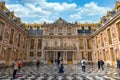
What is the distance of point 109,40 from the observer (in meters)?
20.4

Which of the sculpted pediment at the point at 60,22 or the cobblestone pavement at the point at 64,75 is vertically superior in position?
the sculpted pediment at the point at 60,22

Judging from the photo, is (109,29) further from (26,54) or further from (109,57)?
(26,54)

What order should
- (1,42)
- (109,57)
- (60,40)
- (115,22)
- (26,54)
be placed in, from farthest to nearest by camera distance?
(60,40), (26,54), (109,57), (115,22), (1,42)

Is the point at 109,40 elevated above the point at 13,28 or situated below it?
below

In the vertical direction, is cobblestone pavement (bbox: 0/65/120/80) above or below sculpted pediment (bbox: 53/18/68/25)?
below

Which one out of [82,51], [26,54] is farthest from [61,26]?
[26,54]

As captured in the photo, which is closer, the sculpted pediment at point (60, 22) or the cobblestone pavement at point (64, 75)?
the cobblestone pavement at point (64, 75)

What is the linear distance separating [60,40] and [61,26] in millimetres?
4379

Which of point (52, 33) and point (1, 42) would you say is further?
point (52, 33)

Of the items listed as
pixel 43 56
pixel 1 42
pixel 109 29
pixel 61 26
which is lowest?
pixel 43 56

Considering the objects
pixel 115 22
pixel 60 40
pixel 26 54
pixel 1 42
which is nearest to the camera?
pixel 1 42

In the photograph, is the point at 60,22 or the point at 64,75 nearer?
the point at 64,75

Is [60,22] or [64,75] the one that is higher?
[60,22]

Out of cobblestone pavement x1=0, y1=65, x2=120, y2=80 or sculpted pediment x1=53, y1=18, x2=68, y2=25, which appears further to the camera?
sculpted pediment x1=53, y1=18, x2=68, y2=25
